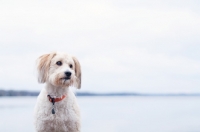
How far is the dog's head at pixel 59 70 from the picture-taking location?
8.11 metres

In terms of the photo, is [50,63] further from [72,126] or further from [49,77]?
[72,126]

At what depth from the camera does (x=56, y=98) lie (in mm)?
8414

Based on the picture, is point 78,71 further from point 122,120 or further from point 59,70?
point 122,120

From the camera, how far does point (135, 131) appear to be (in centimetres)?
2191

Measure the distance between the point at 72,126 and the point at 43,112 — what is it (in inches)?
21.7

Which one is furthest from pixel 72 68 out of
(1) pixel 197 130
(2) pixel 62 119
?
(1) pixel 197 130

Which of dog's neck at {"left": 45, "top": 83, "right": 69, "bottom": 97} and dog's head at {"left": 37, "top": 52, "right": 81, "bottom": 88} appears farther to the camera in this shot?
dog's neck at {"left": 45, "top": 83, "right": 69, "bottom": 97}

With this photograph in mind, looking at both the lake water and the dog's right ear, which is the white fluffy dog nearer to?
the dog's right ear

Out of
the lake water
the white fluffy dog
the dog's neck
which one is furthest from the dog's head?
the lake water

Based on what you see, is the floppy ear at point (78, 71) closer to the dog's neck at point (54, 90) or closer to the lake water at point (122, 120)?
the dog's neck at point (54, 90)

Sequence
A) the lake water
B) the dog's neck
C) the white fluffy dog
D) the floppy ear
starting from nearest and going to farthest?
the white fluffy dog, the dog's neck, the floppy ear, the lake water

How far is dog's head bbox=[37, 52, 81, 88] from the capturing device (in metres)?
8.11

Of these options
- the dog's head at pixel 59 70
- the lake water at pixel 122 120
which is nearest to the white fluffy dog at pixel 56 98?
the dog's head at pixel 59 70

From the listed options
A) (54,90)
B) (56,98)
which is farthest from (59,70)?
(56,98)
